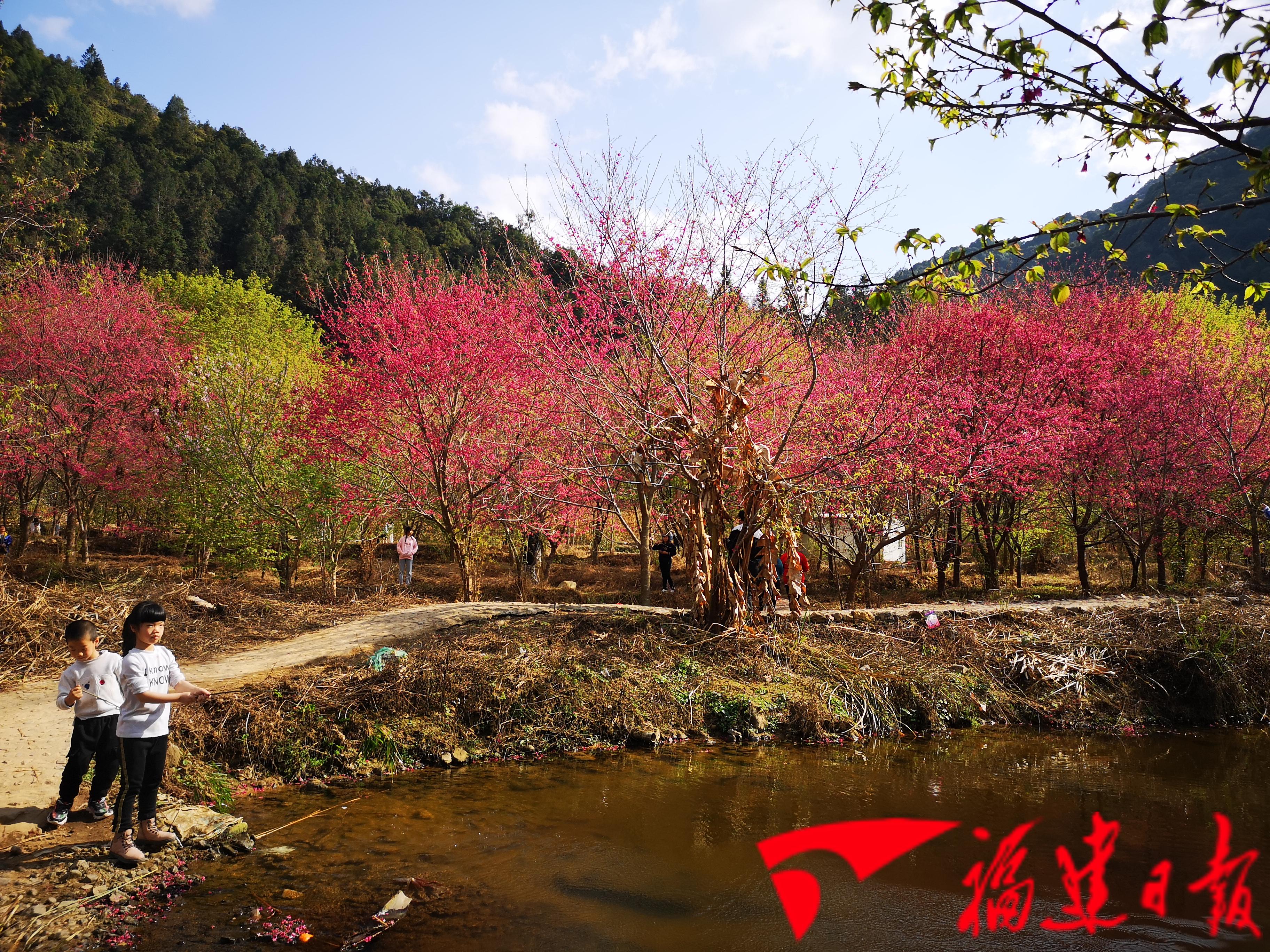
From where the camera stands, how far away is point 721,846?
514 centimetres

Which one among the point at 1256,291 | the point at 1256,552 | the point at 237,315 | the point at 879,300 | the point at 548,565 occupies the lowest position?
the point at 548,565

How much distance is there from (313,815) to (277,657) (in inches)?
127

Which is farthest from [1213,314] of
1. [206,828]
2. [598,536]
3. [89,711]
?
[89,711]

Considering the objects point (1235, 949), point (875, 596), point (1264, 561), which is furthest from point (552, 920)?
point (1264, 561)

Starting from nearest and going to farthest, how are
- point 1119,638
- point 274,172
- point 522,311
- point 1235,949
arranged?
point 1235,949, point 1119,638, point 522,311, point 274,172

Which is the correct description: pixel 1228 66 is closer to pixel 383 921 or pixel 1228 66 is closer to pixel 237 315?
pixel 383 921

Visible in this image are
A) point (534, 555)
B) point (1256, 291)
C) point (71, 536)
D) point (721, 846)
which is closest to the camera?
point (1256, 291)

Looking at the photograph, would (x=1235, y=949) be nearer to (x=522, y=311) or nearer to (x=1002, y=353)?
(x=522, y=311)

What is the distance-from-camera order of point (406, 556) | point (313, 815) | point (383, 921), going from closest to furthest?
point (383, 921) < point (313, 815) < point (406, 556)

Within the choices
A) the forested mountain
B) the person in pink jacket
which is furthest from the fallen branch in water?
the forested mountain

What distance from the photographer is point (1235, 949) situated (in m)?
3.80

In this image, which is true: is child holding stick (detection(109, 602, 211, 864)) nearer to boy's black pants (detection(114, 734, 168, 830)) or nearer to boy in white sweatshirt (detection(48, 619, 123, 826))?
boy's black pants (detection(114, 734, 168, 830))

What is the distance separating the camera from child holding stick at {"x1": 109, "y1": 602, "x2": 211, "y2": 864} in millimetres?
4004

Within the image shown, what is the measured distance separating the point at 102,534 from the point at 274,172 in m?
37.2
